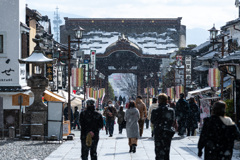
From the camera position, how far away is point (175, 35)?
79.3 meters

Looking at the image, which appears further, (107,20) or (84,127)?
(107,20)

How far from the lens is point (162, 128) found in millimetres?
9266

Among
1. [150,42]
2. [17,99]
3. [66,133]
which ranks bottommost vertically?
[66,133]

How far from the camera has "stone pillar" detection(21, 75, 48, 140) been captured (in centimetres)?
1839

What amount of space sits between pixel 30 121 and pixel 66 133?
66.0 inches

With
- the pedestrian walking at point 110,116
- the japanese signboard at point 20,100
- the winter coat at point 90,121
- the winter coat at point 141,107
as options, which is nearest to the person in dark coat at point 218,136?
the winter coat at point 90,121

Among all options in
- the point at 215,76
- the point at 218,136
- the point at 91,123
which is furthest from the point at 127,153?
the point at 215,76

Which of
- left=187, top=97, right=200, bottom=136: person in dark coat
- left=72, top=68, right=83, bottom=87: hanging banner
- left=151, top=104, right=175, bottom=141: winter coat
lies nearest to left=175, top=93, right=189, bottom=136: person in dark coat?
left=187, top=97, right=200, bottom=136: person in dark coat

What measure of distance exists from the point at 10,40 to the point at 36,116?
8806mm

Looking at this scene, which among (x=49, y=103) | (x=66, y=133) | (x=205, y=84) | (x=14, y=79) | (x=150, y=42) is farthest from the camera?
(x=150, y=42)

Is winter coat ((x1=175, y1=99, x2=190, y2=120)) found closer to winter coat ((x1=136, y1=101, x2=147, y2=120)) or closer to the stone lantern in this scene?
winter coat ((x1=136, y1=101, x2=147, y2=120))

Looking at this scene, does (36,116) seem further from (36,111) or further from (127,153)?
(127,153)

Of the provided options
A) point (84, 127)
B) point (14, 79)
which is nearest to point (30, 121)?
point (14, 79)

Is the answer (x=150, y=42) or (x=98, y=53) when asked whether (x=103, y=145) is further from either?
(x=150, y=42)
